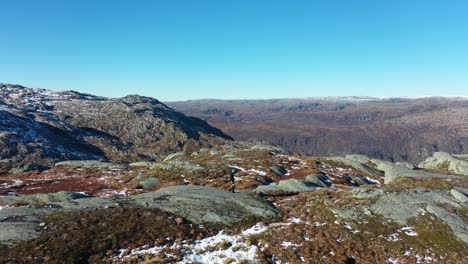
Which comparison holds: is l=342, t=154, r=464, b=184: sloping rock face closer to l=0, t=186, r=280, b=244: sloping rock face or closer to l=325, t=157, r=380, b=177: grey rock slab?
l=325, t=157, r=380, b=177: grey rock slab

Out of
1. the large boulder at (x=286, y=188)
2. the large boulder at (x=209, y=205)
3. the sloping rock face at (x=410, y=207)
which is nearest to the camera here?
the sloping rock face at (x=410, y=207)

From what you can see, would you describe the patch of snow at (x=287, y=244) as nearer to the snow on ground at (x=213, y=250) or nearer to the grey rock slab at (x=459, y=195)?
the snow on ground at (x=213, y=250)

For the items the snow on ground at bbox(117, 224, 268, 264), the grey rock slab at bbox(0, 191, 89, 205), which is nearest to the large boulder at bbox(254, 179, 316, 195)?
the snow on ground at bbox(117, 224, 268, 264)

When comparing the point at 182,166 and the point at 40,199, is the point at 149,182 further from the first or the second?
the point at 40,199

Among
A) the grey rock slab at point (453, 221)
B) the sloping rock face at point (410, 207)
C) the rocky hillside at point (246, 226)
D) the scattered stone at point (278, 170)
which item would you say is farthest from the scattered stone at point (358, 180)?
the grey rock slab at point (453, 221)

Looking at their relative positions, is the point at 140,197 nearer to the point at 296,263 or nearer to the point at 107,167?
the point at 296,263

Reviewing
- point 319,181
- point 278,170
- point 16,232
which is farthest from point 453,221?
point 16,232

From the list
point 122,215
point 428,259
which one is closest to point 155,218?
point 122,215
